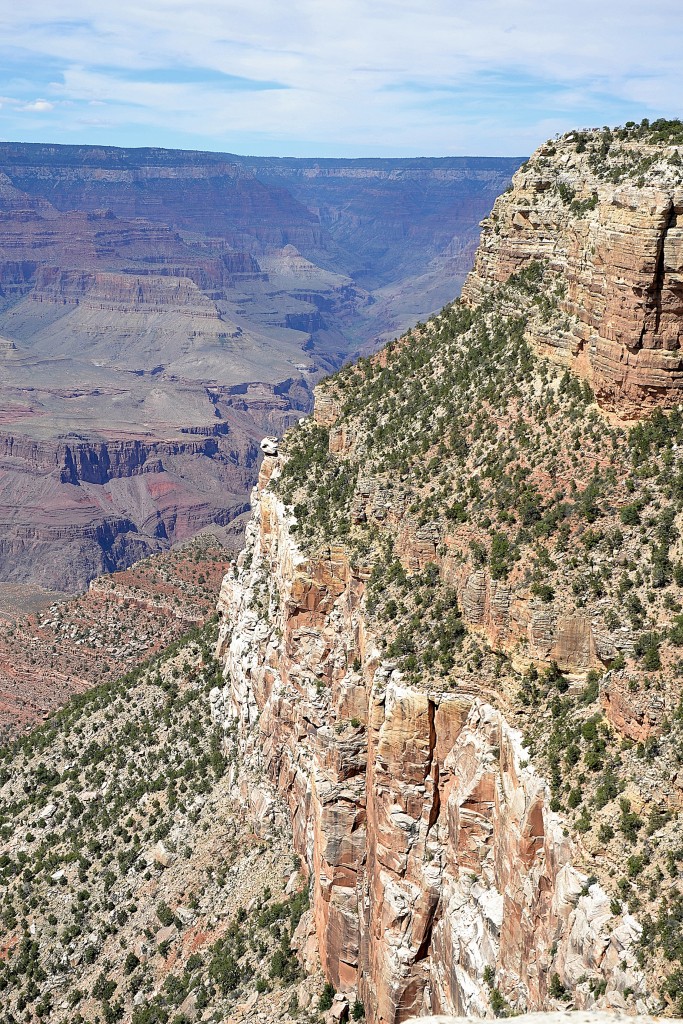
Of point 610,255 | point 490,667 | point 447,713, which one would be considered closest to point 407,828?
point 447,713

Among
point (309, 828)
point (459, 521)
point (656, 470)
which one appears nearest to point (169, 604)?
point (309, 828)

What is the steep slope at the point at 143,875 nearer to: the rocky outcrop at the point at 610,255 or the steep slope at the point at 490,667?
the steep slope at the point at 490,667

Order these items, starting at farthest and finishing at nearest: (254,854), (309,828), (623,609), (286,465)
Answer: (286,465), (254,854), (309,828), (623,609)

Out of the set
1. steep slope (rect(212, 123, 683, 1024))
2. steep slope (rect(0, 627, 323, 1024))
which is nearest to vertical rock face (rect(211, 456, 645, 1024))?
steep slope (rect(212, 123, 683, 1024))

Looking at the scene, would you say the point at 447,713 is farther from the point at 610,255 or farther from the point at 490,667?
the point at 610,255

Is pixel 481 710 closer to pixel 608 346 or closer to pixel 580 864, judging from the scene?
pixel 580 864

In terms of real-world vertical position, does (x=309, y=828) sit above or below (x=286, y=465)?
below

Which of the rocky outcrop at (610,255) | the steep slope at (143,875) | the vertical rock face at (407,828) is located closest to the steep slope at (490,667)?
the vertical rock face at (407,828)
